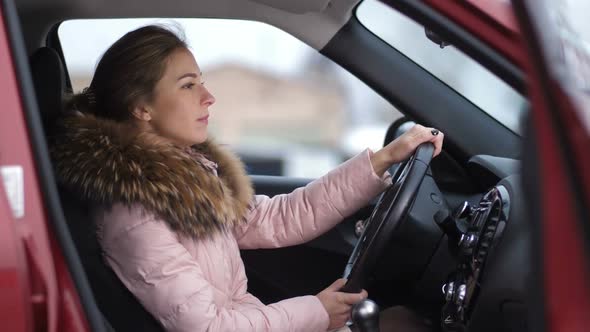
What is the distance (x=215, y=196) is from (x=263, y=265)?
0.65m

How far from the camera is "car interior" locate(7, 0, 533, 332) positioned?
142 centimetres

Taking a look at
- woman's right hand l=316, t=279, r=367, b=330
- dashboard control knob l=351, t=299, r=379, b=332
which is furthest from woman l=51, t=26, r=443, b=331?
dashboard control knob l=351, t=299, r=379, b=332

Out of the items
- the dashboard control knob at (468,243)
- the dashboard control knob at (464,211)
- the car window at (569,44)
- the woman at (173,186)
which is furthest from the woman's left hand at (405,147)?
the car window at (569,44)

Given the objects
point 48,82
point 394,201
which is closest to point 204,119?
point 48,82

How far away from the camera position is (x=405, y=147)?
6.29 feet

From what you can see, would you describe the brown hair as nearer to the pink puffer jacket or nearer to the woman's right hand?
the pink puffer jacket

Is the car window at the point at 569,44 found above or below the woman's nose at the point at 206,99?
above

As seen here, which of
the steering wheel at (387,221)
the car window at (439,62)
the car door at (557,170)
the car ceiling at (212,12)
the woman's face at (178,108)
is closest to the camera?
the car door at (557,170)

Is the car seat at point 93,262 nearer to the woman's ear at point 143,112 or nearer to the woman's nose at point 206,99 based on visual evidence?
the woman's ear at point 143,112

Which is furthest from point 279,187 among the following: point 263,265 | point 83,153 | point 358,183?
point 83,153

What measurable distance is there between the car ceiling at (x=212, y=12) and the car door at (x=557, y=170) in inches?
42.8

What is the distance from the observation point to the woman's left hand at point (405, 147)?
1.89 metres

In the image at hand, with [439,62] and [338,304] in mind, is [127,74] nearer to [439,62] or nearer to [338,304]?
[338,304]

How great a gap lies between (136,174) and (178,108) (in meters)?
0.25
